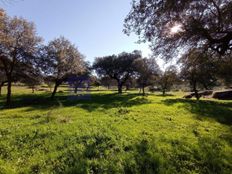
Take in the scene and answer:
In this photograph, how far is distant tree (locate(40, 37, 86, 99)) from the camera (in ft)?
133

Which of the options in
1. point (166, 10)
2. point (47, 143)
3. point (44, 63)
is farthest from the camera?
point (44, 63)

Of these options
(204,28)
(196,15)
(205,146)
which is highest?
(196,15)

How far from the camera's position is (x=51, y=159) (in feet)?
30.0

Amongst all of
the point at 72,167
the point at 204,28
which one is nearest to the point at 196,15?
the point at 204,28

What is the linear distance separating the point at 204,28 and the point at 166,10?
2916mm

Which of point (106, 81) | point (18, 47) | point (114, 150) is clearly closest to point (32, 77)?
point (18, 47)

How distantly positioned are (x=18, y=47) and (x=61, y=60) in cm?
919

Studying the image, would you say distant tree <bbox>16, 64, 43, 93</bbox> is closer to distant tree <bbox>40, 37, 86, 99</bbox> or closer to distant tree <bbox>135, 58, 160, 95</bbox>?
distant tree <bbox>40, 37, 86, 99</bbox>

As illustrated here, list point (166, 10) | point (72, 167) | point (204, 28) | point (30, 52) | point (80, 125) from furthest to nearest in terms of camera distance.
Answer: point (30, 52) → point (80, 125) → point (204, 28) → point (166, 10) → point (72, 167)

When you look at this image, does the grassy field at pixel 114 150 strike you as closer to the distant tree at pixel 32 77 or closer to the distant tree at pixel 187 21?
the distant tree at pixel 187 21

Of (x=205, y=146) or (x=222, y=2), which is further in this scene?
(x=222, y=2)

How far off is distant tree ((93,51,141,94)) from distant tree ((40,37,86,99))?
1876 cm

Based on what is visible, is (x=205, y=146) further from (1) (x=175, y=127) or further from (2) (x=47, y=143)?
(2) (x=47, y=143)

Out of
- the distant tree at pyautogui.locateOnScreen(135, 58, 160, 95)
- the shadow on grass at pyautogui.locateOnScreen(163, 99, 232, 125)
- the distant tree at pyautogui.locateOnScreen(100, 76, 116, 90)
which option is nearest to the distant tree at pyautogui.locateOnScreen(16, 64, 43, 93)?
the shadow on grass at pyautogui.locateOnScreen(163, 99, 232, 125)
